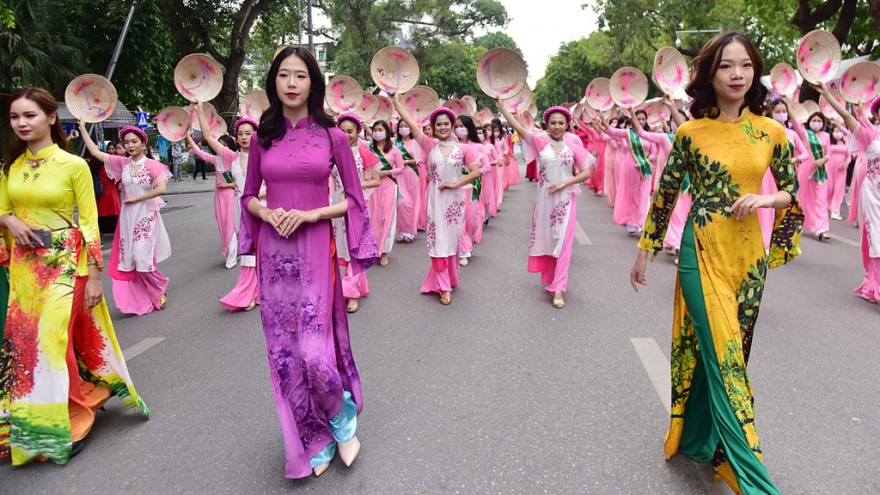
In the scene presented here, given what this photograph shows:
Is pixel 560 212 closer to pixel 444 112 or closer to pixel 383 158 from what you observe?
pixel 444 112

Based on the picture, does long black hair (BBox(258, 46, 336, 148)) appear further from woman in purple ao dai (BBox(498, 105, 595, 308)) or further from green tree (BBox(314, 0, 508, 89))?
green tree (BBox(314, 0, 508, 89))

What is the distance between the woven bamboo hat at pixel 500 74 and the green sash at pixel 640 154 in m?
4.29

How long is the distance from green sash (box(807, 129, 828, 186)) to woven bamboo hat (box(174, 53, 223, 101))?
7853 millimetres

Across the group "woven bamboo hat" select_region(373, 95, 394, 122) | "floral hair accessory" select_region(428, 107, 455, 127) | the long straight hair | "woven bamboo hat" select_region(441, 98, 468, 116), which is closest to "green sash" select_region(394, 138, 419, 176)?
"woven bamboo hat" select_region(373, 95, 394, 122)

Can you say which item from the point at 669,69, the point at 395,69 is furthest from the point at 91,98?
Result: the point at 669,69

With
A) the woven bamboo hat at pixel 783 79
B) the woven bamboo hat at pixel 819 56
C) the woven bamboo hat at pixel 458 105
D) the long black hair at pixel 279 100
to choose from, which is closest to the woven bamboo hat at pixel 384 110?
the woven bamboo hat at pixel 458 105

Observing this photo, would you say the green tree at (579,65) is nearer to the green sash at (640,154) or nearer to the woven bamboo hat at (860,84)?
the green sash at (640,154)

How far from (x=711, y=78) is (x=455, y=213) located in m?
3.82

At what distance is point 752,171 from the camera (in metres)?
2.72

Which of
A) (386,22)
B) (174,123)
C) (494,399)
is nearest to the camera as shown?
(494,399)

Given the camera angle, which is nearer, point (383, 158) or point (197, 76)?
point (197, 76)

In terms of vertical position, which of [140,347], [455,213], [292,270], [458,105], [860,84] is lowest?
[140,347]

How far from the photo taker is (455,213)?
643 centimetres

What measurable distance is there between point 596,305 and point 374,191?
11.8 feet
